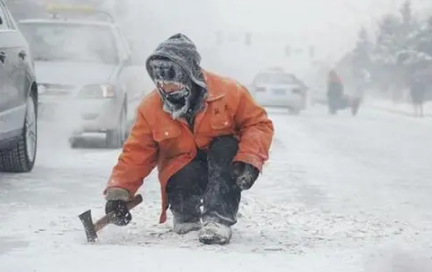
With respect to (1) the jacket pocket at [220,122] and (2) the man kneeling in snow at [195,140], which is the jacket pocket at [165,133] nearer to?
(2) the man kneeling in snow at [195,140]

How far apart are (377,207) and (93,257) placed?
292cm

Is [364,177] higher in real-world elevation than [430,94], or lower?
higher

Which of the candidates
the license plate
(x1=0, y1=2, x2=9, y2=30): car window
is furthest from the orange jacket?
the license plate

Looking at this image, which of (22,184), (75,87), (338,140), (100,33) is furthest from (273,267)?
(338,140)

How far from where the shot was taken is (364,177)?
953 cm

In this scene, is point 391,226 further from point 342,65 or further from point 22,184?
point 342,65

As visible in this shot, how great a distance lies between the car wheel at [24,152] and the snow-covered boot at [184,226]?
132 inches

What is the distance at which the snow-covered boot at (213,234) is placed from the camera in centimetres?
540

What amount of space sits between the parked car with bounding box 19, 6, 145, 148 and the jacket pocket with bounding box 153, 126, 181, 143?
20.6ft

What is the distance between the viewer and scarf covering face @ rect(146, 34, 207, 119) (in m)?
5.44

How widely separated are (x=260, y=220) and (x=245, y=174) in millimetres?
1113

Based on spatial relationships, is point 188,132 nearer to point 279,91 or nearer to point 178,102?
point 178,102

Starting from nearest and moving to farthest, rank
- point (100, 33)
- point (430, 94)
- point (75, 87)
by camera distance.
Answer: point (75, 87) → point (100, 33) → point (430, 94)

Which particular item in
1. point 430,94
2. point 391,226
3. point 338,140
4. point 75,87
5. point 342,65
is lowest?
point 342,65
